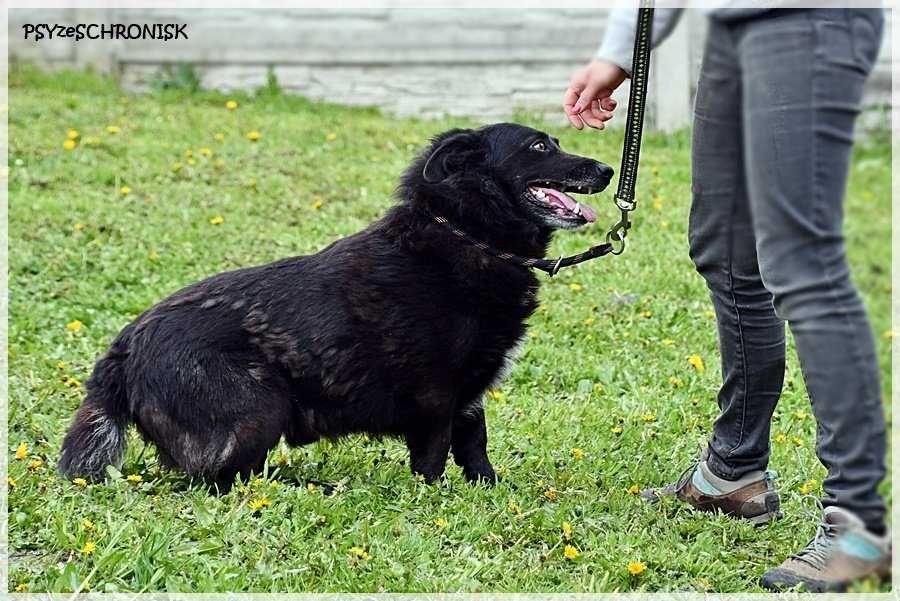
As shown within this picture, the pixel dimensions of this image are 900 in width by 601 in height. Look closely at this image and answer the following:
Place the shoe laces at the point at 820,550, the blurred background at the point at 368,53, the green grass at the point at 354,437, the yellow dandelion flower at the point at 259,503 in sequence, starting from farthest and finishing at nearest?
the blurred background at the point at 368,53, the yellow dandelion flower at the point at 259,503, the green grass at the point at 354,437, the shoe laces at the point at 820,550

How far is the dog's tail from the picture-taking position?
11.9 ft

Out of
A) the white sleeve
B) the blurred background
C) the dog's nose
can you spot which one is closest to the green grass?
the white sleeve

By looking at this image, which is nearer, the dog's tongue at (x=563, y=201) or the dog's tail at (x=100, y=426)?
the dog's tail at (x=100, y=426)

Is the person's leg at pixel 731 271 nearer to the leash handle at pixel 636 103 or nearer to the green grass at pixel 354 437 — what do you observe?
the leash handle at pixel 636 103

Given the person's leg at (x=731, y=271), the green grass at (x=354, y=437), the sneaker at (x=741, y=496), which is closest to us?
the person's leg at (x=731, y=271)

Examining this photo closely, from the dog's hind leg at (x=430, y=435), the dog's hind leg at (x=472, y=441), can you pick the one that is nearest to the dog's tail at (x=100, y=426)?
the dog's hind leg at (x=430, y=435)

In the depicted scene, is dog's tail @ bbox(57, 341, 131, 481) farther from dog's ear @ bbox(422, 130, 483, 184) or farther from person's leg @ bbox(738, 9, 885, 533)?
person's leg @ bbox(738, 9, 885, 533)

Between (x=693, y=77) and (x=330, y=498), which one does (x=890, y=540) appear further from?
(x=693, y=77)

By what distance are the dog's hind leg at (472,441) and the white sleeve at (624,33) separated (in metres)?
1.53

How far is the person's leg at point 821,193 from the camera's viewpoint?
218cm

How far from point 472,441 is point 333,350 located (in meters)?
0.64

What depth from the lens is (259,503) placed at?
3182 mm

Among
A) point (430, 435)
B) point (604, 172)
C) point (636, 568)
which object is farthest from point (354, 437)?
point (636, 568)

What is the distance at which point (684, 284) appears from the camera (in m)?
6.29
